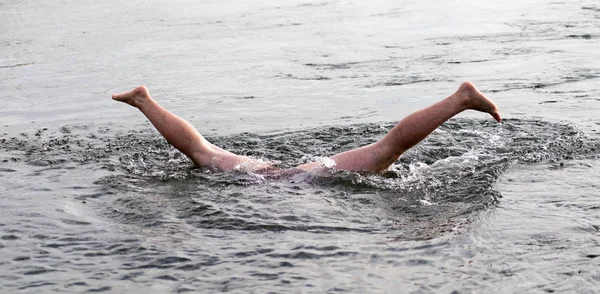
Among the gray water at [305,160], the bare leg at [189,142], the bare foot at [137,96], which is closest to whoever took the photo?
the gray water at [305,160]

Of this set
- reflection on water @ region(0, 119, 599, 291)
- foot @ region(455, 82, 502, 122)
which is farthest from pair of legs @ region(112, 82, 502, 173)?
reflection on water @ region(0, 119, 599, 291)

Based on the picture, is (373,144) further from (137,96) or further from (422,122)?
(137,96)

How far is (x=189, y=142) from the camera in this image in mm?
7242

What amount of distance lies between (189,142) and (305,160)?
1.15 meters

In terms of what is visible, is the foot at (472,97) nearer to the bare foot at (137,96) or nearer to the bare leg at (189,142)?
the bare leg at (189,142)

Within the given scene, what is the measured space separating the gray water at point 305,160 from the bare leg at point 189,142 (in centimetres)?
16

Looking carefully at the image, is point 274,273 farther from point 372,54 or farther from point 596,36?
point 596,36

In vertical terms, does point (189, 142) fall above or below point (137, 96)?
below

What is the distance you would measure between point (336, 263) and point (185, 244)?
3.40 feet

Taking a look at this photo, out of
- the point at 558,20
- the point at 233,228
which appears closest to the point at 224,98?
the point at 233,228

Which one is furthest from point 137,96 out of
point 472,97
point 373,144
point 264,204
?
point 472,97

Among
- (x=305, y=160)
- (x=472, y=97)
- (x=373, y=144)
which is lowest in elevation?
(x=305, y=160)

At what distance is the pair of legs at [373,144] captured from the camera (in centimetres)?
639

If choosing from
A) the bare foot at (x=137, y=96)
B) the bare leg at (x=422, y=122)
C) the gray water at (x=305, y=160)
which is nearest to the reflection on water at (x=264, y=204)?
the gray water at (x=305, y=160)
